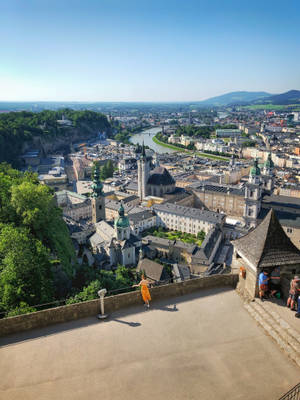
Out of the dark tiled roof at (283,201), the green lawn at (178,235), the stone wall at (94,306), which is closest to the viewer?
the stone wall at (94,306)

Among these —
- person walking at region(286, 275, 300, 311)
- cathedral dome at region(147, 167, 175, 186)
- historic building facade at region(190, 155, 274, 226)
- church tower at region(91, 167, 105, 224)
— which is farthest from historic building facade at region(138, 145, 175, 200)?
person walking at region(286, 275, 300, 311)

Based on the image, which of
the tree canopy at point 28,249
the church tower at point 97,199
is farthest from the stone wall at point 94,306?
the church tower at point 97,199

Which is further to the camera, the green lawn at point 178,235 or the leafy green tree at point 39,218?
the green lawn at point 178,235

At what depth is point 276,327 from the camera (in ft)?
29.3

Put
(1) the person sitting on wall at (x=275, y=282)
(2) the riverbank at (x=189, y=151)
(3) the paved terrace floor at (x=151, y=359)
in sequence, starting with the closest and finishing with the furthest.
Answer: (3) the paved terrace floor at (x=151, y=359)
(1) the person sitting on wall at (x=275, y=282)
(2) the riverbank at (x=189, y=151)

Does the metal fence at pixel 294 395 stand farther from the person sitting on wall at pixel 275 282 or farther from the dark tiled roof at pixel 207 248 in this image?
the dark tiled roof at pixel 207 248

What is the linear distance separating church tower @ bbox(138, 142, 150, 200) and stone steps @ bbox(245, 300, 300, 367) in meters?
50.0

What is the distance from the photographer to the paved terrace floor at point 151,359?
710 cm

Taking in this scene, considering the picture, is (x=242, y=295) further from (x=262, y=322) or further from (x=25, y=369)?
(x=25, y=369)

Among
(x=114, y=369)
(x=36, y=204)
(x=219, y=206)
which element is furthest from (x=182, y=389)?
(x=219, y=206)

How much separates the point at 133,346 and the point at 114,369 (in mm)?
909

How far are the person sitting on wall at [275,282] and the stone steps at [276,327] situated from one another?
1.59 feet

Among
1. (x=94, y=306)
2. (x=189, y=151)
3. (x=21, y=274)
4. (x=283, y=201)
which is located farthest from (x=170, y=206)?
(x=189, y=151)

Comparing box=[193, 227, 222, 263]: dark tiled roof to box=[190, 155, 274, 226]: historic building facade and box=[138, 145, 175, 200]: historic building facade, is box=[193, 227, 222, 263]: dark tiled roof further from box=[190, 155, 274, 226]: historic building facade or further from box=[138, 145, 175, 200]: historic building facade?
box=[138, 145, 175, 200]: historic building facade
